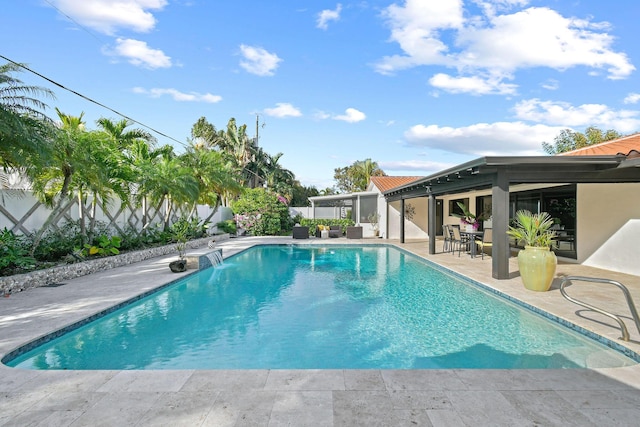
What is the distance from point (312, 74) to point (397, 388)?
16.2 metres

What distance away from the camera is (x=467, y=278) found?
8.45 m

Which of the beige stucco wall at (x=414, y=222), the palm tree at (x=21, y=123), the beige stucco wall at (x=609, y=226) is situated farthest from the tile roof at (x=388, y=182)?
the palm tree at (x=21, y=123)

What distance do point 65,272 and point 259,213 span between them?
45.9 feet

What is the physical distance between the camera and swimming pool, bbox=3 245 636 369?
4.31 meters

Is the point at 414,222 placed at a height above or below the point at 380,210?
below

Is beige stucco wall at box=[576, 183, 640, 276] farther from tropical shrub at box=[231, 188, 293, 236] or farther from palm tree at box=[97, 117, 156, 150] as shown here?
palm tree at box=[97, 117, 156, 150]

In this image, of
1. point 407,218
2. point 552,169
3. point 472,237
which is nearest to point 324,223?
point 407,218

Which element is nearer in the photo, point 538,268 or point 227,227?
point 538,268

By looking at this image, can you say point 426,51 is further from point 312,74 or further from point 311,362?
point 311,362

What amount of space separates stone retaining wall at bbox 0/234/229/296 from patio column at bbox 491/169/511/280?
33.2 feet

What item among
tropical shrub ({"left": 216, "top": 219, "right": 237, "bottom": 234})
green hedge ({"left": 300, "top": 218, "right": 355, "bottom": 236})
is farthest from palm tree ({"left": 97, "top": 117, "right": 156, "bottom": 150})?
green hedge ({"left": 300, "top": 218, "right": 355, "bottom": 236})

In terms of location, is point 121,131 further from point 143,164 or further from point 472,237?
point 472,237

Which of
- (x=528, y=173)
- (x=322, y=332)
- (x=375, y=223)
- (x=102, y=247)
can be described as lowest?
(x=322, y=332)

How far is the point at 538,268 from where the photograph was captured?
21.9ft
